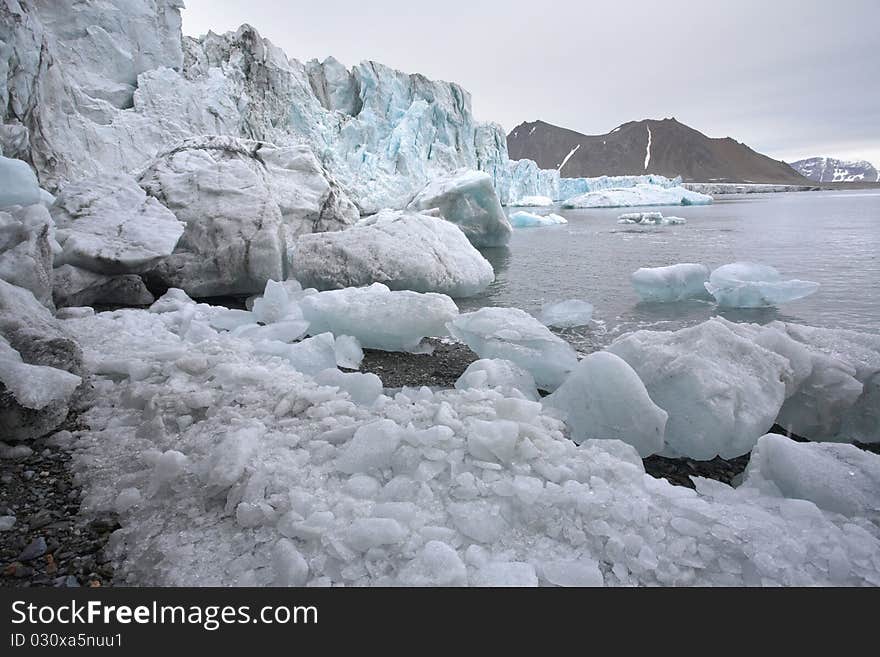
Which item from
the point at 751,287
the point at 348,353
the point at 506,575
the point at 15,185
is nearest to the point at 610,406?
the point at 506,575

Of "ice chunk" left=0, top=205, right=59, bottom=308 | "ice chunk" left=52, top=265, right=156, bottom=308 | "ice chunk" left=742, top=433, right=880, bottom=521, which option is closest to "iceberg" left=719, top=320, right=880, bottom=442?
"ice chunk" left=742, top=433, right=880, bottom=521

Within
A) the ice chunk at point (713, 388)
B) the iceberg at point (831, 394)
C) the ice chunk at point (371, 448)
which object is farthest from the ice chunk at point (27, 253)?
the iceberg at point (831, 394)

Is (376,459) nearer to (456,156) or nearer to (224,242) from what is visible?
(224,242)

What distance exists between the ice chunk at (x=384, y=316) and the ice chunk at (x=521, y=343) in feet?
1.38

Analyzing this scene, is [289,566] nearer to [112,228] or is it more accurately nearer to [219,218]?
[112,228]

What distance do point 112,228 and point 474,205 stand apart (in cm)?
963

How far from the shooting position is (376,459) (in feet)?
5.78

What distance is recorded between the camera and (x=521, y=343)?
3064 mm

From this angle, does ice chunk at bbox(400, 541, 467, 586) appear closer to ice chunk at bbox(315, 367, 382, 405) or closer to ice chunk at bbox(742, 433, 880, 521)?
ice chunk at bbox(315, 367, 382, 405)

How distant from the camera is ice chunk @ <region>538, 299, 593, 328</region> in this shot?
4555 millimetres

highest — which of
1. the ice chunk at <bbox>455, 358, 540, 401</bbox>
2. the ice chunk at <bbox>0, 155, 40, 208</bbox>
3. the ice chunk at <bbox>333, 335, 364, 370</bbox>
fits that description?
the ice chunk at <bbox>0, 155, 40, 208</bbox>

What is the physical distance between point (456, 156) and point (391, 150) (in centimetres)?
620

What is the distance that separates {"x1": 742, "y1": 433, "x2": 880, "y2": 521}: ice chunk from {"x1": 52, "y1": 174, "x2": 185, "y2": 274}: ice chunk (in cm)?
480

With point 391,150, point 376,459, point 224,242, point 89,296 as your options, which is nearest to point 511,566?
point 376,459
